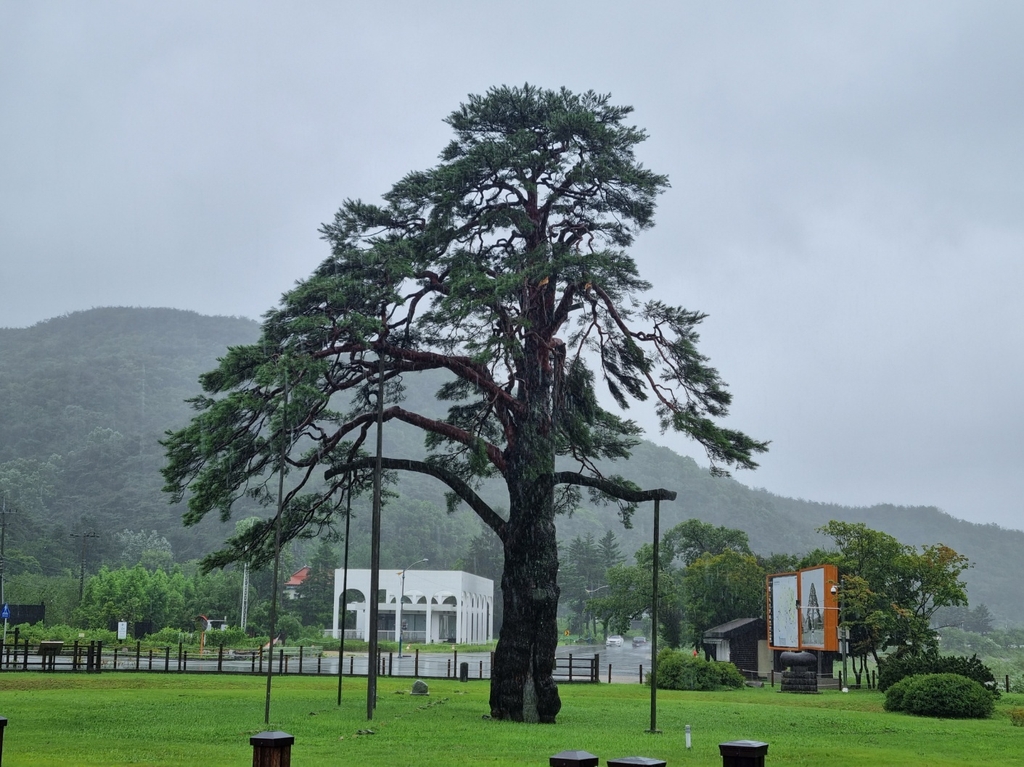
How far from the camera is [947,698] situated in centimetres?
3142

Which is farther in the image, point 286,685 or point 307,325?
point 286,685

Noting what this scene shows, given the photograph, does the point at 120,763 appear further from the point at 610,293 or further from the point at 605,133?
the point at 605,133

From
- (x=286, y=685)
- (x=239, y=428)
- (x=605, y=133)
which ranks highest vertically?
(x=605, y=133)

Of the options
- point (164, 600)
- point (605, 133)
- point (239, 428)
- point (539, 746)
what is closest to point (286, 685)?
point (239, 428)

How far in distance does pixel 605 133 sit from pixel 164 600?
79.6 meters

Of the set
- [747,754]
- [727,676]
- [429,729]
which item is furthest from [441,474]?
[727,676]

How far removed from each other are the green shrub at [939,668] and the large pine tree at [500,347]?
16220 mm

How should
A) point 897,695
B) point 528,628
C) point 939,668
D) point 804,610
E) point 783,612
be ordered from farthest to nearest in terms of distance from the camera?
point 783,612 < point 804,610 < point 939,668 < point 897,695 < point 528,628

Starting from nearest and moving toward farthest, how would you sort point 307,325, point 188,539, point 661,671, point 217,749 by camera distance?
point 217,749 < point 307,325 < point 661,671 < point 188,539

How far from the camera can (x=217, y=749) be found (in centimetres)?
1866

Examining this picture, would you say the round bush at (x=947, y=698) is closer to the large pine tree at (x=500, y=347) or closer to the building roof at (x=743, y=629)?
the large pine tree at (x=500, y=347)

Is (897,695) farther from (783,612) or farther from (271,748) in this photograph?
(271,748)

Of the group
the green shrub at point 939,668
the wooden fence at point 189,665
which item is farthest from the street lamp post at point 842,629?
the wooden fence at point 189,665

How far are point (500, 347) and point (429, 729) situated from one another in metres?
9.46
